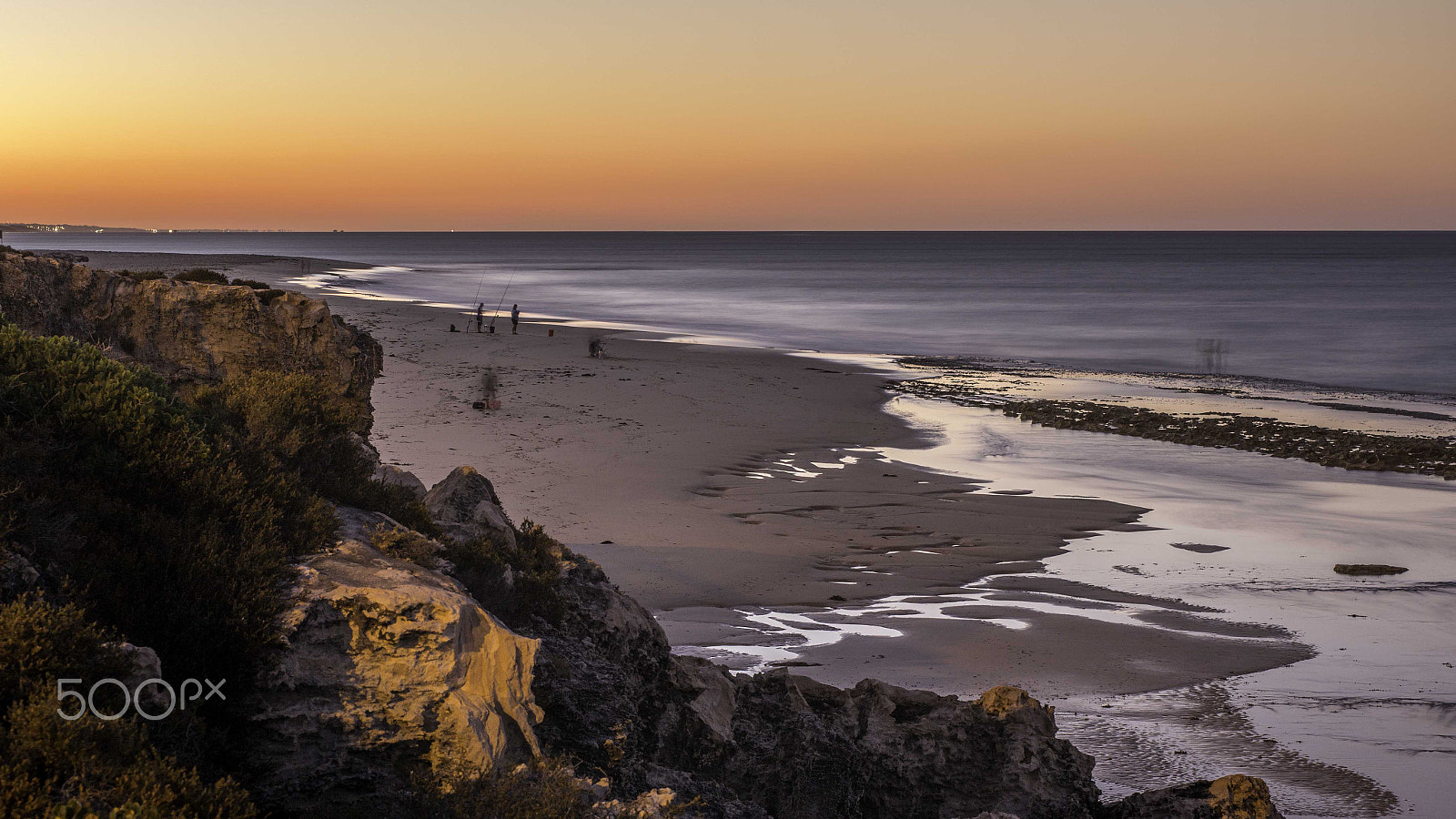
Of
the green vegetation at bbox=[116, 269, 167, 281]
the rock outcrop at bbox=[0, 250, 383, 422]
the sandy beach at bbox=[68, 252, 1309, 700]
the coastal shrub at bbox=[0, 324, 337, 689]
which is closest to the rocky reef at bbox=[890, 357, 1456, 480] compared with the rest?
the sandy beach at bbox=[68, 252, 1309, 700]

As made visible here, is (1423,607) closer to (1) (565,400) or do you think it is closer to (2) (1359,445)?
(2) (1359,445)

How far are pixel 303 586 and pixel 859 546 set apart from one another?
33.2 feet

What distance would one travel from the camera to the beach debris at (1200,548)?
1426 centimetres

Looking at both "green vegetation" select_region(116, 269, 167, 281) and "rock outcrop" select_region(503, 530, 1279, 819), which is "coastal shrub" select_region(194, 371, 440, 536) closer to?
"rock outcrop" select_region(503, 530, 1279, 819)

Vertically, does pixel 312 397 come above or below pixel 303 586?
above

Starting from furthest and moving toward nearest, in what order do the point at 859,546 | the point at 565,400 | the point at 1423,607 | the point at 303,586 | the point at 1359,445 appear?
the point at 565,400, the point at 1359,445, the point at 859,546, the point at 1423,607, the point at 303,586

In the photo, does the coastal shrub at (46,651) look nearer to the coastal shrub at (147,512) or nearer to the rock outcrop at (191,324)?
the coastal shrub at (147,512)

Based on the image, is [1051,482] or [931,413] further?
[931,413]

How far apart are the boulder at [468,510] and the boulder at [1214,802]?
14.3 feet

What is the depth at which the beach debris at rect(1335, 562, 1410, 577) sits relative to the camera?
1325 cm

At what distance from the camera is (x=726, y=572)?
500 inches

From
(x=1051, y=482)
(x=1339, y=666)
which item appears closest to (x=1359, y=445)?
(x=1051, y=482)

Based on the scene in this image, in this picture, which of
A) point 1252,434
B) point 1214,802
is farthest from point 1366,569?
point 1252,434

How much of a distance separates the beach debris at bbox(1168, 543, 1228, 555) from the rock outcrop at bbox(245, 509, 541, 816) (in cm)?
1214
